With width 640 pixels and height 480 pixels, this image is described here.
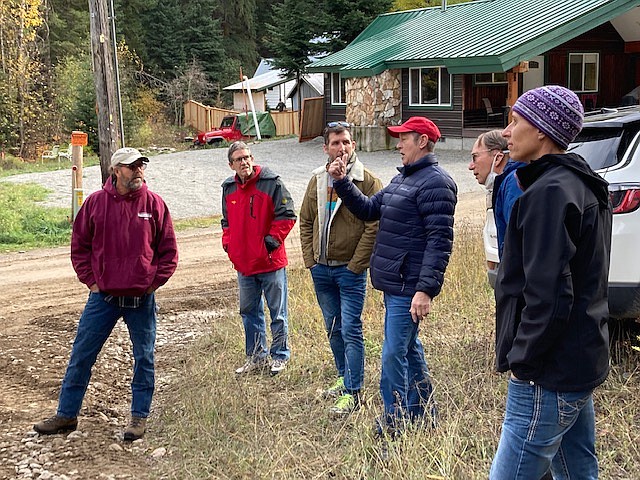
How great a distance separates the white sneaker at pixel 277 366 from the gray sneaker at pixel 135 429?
1.13 meters

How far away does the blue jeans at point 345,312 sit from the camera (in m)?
5.23

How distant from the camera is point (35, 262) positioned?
11.0 metres

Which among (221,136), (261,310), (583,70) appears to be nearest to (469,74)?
(583,70)

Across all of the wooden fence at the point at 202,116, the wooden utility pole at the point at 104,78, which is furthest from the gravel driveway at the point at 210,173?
the wooden fence at the point at 202,116

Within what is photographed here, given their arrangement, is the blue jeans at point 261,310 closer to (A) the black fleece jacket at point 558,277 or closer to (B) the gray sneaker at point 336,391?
(B) the gray sneaker at point 336,391

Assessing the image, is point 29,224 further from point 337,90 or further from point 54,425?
point 337,90

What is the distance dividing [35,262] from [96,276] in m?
6.45

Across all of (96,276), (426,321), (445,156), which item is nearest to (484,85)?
(445,156)

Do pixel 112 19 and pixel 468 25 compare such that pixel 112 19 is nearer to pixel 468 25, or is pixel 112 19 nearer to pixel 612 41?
pixel 468 25

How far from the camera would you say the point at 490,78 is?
1045 inches

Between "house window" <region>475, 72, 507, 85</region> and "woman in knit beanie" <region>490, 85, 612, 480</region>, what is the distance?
24.3 meters

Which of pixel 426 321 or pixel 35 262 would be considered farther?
pixel 35 262

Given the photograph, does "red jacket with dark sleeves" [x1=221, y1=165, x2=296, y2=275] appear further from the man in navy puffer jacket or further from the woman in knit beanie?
the woman in knit beanie

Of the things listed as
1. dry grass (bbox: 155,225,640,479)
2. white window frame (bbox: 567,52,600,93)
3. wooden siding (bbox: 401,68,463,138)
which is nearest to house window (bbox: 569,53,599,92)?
white window frame (bbox: 567,52,600,93)
